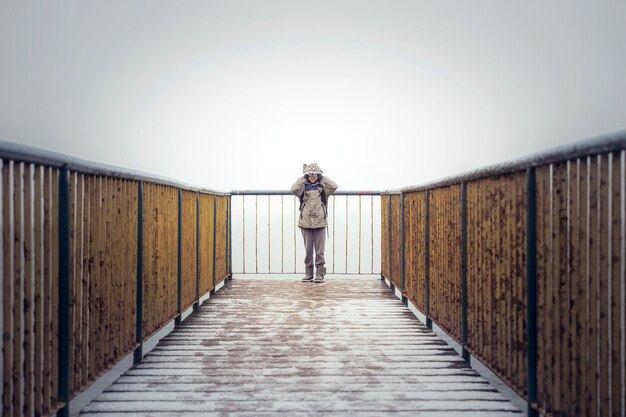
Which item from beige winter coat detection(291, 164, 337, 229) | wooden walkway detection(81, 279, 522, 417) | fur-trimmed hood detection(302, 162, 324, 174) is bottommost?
wooden walkway detection(81, 279, 522, 417)

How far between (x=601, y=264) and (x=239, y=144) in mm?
A: 117878

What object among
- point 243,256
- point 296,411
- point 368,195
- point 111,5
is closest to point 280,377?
point 296,411

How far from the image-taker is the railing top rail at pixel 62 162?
2369 mm

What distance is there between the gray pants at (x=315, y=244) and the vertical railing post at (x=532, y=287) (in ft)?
20.1

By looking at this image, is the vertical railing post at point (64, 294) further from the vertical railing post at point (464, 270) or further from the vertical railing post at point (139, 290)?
the vertical railing post at point (464, 270)

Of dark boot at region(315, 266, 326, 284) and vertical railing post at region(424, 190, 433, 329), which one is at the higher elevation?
vertical railing post at region(424, 190, 433, 329)

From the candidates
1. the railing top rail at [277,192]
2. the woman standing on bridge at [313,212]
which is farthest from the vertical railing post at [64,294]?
the railing top rail at [277,192]

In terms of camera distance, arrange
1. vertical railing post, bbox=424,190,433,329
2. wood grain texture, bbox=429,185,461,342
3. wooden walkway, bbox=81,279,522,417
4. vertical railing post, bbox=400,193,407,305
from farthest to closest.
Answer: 1. vertical railing post, bbox=400,193,407,305
2. vertical railing post, bbox=424,190,433,329
3. wood grain texture, bbox=429,185,461,342
4. wooden walkway, bbox=81,279,522,417

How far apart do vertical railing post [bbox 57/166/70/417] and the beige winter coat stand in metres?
6.10

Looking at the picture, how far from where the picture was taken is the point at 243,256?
9219 mm

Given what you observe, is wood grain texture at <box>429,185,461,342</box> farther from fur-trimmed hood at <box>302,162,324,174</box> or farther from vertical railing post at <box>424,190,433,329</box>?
fur-trimmed hood at <box>302,162,324,174</box>

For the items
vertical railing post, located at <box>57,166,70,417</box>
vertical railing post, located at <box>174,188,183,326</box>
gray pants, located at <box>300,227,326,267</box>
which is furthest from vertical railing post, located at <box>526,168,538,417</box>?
gray pants, located at <box>300,227,326,267</box>

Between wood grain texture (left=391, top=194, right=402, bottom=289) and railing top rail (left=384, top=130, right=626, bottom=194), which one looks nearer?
railing top rail (left=384, top=130, right=626, bottom=194)

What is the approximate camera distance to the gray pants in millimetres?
9055
